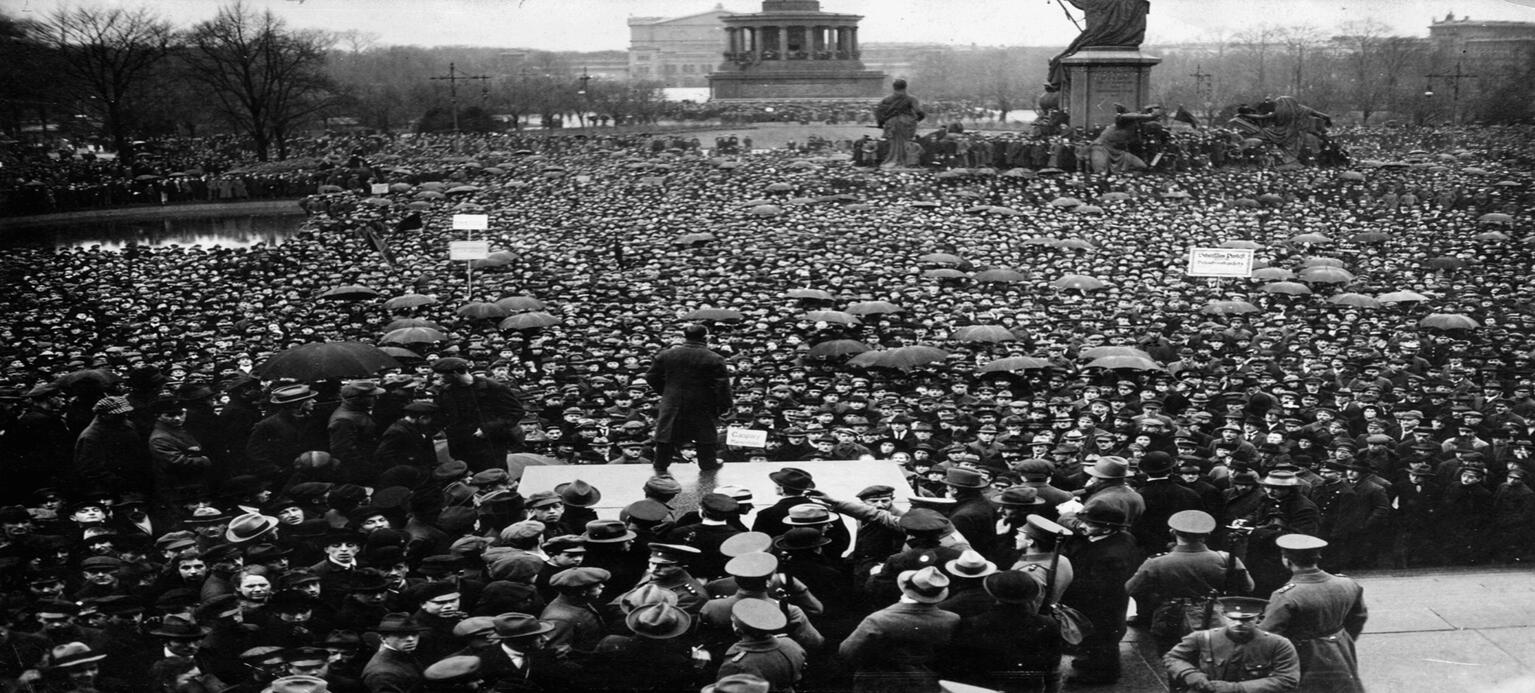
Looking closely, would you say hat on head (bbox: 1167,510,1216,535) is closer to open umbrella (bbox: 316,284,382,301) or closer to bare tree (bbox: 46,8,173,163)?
open umbrella (bbox: 316,284,382,301)

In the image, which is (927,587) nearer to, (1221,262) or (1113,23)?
(1221,262)

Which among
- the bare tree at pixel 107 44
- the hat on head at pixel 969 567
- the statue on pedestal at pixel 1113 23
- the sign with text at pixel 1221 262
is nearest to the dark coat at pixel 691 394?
the hat on head at pixel 969 567

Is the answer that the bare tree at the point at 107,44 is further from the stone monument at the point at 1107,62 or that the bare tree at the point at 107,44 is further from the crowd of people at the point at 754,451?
the stone monument at the point at 1107,62

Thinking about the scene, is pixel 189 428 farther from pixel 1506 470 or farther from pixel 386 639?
pixel 1506 470

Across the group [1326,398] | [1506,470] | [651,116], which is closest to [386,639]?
[1506,470]

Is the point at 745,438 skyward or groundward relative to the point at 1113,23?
groundward

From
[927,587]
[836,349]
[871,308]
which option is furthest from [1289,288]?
[927,587]

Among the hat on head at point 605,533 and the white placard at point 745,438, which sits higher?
the hat on head at point 605,533
